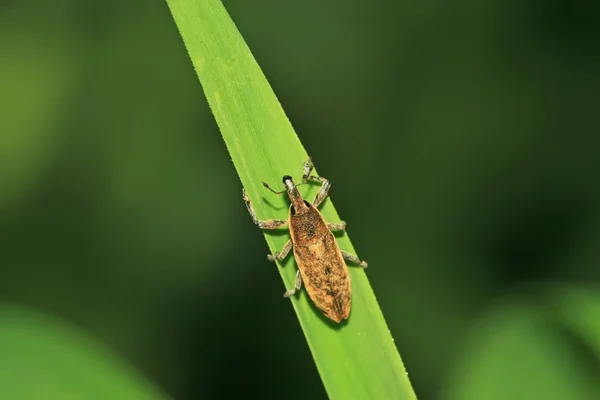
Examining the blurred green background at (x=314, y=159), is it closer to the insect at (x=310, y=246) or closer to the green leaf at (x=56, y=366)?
the insect at (x=310, y=246)

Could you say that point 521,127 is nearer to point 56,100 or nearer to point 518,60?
Answer: point 518,60

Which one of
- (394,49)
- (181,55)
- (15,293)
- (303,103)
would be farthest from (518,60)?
(15,293)

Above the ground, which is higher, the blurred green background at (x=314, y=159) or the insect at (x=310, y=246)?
the blurred green background at (x=314, y=159)

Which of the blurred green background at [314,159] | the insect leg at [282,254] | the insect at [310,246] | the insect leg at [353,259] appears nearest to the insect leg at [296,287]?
the insect at [310,246]

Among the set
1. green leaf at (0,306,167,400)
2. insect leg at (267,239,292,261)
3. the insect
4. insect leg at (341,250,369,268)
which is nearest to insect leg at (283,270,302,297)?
the insect

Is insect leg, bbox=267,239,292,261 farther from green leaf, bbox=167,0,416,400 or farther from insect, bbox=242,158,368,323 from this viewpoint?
green leaf, bbox=167,0,416,400

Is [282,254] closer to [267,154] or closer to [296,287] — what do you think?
[296,287]
